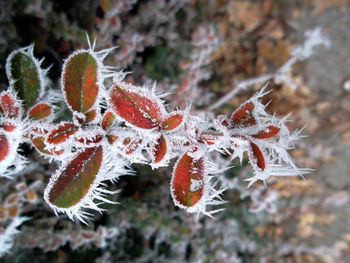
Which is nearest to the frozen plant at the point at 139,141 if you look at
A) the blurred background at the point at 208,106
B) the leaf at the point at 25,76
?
the leaf at the point at 25,76

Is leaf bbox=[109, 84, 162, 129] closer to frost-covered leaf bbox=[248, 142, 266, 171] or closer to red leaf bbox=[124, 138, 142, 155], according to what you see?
red leaf bbox=[124, 138, 142, 155]

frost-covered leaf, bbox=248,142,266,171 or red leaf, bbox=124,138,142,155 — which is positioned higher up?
frost-covered leaf, bbox=248,142,266,171

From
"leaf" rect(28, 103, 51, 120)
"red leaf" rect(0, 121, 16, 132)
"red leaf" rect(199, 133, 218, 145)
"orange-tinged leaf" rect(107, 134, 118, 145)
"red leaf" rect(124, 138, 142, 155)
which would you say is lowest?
"red leaf" rect(0, 121, 16, 132)

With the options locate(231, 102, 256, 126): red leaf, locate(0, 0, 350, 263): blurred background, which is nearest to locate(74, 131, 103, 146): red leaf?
locate(231, 102, 256, 126): red leaf

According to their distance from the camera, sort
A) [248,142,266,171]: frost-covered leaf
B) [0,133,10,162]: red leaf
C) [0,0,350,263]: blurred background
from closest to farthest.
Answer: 1. [248,142,266,171]: frost-covered leaf
2. [0,133,10,162]: red leaf
3. [0,0,350,263]: blurred background

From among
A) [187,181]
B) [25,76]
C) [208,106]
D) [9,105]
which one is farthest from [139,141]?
[208,106]

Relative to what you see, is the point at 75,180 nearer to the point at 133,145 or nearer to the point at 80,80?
the point at 133,145

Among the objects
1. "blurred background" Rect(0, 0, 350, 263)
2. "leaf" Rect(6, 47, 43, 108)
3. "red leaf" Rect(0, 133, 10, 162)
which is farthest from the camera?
"blurred background" Rect(0, 0, 350, 263)
